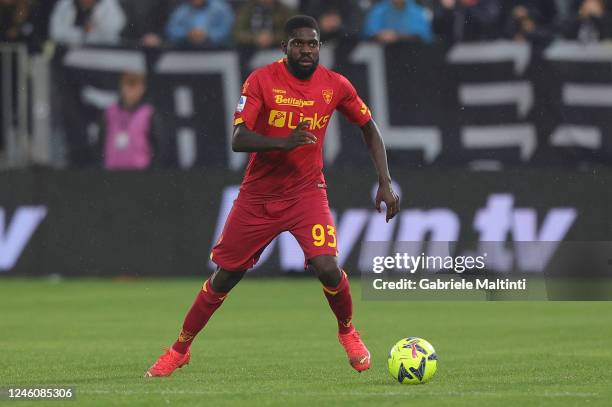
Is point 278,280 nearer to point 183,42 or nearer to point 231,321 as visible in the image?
point 183,42

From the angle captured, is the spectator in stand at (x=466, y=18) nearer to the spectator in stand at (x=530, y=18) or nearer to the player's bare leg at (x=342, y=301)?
the spectator in stand at (x=530, y=18)

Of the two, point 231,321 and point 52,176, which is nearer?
point 231,321

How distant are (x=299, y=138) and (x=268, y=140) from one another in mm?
230

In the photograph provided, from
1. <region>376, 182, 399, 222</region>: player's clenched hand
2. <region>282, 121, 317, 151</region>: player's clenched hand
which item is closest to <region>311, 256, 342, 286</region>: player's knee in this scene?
<region>376, 182, 399, 222</region>: player's clenched hand

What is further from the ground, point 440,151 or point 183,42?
point 183,42

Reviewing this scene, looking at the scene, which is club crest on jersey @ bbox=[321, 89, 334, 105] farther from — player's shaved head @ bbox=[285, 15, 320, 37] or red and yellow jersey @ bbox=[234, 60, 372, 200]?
player's shaved head @ bbox=[285, 15, 320, 37]

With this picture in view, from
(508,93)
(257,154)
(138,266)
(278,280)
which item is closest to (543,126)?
(508,93)

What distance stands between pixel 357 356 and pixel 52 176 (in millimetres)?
10624

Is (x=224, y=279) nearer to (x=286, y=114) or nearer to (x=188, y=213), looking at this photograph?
(x=286, y=114)

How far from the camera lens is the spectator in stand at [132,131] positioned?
19.3 metres

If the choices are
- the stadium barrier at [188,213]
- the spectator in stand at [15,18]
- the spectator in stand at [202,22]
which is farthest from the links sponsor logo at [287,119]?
the spectator in stand at [15,18]

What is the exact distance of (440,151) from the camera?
19.0 m

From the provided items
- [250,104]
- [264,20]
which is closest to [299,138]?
[250,104]

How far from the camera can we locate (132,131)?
19.4m
